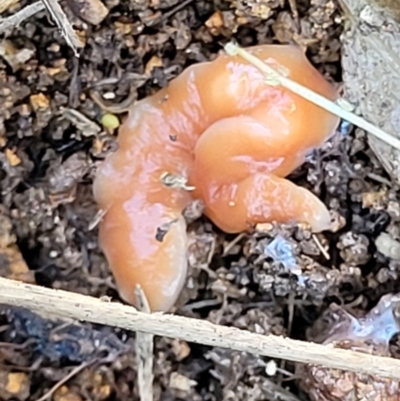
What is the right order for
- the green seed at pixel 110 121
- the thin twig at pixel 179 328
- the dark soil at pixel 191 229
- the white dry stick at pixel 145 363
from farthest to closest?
the green seed at pixel 110 121, the dark soil at pixel 191 229, the white dry stick at pixel 145 363, the thin twig at pixel 179 328

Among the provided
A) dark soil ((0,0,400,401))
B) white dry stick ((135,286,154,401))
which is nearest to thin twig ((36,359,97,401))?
dark soil ((0,0,400,401))

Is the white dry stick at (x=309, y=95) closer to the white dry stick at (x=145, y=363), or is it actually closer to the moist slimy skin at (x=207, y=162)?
the moist slimy skin at (x=207, y=162)

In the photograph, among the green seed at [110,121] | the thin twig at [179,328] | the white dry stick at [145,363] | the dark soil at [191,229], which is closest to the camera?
the thin twig at [179,328]

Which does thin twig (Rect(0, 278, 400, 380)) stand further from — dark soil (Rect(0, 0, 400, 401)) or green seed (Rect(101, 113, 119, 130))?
green seed (Rect(101, 113, 119, 130))

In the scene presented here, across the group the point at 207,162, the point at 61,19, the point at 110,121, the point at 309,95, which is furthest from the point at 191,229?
the point at 61,19

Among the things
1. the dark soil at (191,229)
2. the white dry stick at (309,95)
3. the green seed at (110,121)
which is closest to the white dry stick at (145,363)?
the dark soil at (191,229)

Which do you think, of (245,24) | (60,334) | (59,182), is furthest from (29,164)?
(245,24)

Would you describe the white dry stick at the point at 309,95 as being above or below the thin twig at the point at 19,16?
below
